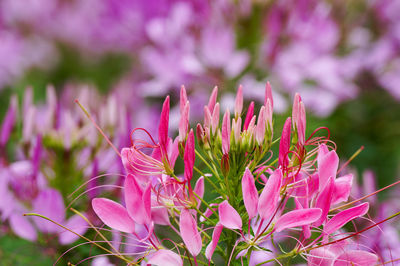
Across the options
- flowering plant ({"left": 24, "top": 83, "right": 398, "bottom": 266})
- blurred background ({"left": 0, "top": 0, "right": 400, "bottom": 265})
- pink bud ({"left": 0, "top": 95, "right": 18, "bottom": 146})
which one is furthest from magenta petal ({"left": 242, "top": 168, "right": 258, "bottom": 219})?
pink bud ({"left": 0, "top": 95, "right": 18, "bottom": 146})

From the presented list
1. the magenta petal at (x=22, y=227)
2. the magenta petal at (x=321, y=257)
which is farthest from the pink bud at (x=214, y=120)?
the magenta petal at (x=22, y=227)

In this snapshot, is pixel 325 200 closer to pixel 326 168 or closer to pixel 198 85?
pixel 326 168

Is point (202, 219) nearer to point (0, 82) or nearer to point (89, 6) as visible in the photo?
point (0, 82)

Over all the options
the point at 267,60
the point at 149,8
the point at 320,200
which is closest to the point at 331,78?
the point at 267,60

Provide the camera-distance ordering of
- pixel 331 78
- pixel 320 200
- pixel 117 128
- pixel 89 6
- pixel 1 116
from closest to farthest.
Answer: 1. pixel 320 200
2. pixel 117 128
3. pixel 331 78
4. pixel 1 116
5. pixel 89 6

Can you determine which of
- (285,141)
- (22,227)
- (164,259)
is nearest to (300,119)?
(285,141)

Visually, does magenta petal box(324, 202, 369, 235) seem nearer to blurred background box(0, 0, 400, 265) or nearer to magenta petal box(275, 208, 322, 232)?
magenta petal box(275, 208, 322, 232)
